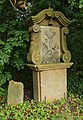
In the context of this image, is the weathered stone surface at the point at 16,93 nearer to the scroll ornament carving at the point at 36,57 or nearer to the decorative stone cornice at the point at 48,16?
the scroll ornament carving at the point at 36,57

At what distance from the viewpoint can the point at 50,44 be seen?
4.73m

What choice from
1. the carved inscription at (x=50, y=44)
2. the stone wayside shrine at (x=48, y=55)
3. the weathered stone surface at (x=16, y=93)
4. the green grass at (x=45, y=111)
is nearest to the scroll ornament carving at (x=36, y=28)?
the stone wayside shrine at (x=48, y=55)

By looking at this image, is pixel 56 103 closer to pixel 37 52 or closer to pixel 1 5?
pixel 37 52

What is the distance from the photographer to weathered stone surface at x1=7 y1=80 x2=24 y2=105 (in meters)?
4.04

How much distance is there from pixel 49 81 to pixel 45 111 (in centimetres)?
81

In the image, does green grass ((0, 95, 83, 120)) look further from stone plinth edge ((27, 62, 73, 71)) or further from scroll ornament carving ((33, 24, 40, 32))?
scroll ornament carving ((33, 24, 40, 32))

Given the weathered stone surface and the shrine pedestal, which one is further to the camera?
the shrine pedestal

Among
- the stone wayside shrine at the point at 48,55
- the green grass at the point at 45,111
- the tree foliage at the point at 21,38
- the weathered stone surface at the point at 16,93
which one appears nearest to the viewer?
the green grass at the point at 45,111

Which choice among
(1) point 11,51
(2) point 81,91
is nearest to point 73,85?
(2) point 81,91

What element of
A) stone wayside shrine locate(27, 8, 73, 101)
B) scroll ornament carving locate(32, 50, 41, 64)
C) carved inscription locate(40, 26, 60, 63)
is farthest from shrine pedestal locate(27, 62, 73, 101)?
carved inscription locate(40, 26, 60, 63)

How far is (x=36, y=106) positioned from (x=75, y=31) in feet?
9.25

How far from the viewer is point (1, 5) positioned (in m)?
5.11

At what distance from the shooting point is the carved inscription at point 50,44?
4639 mm

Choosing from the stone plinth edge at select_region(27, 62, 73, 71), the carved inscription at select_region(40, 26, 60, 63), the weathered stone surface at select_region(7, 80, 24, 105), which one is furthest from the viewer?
the carved inscription at select_region(40, 26, 60, 63)
